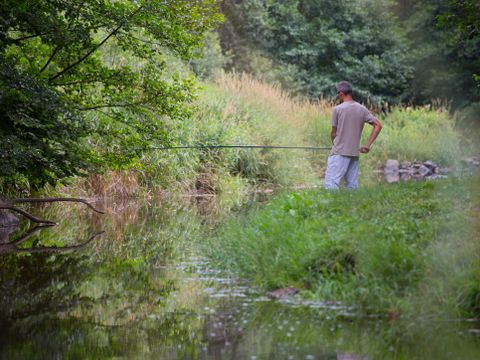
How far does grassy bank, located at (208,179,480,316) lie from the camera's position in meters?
5.55

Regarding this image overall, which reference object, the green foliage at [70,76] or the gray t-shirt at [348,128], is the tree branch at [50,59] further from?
the gray t-shirt at [348,128]

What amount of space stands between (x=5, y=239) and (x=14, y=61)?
2525 mm

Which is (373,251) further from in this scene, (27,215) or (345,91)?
(27,215)

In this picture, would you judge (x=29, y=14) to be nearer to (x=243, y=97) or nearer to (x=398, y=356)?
(x=398, y=356)

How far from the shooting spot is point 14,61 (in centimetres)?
990

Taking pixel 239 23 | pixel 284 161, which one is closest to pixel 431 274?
pixel 284 161

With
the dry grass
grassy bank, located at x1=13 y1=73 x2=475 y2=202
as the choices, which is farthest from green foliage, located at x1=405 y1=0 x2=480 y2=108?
the dry grass

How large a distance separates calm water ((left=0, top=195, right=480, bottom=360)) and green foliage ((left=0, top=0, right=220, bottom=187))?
1.65m

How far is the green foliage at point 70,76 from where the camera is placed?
9.81 meters

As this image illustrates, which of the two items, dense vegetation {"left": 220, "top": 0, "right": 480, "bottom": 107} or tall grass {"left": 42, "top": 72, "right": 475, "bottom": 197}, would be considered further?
dense vegetation {"left": 220, "top": 0, "right": 480, "bottom": 107}

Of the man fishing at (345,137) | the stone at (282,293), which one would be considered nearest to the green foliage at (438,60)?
the man fishing at (345,137)

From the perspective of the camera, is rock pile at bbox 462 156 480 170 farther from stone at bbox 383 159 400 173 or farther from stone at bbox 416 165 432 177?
stone at bbox 383 159 400 173

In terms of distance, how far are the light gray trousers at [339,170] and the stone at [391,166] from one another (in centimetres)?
1421

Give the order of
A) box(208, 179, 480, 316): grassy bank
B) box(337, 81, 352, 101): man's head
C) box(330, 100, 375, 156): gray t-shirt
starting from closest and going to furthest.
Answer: box(208, 179, 480, 316): grassy bank
box(330, 100, 375, 156): gray t-shirt
box(337, 81, 352, 101): man's head
